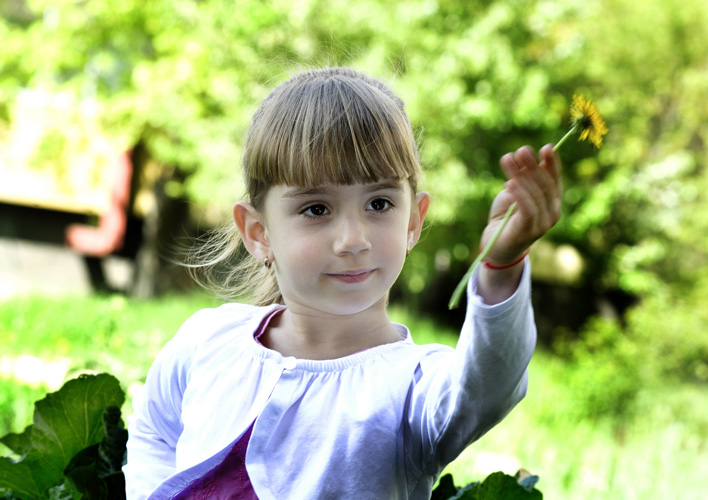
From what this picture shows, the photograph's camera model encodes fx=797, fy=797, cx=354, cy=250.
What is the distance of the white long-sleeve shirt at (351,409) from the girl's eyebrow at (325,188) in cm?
28

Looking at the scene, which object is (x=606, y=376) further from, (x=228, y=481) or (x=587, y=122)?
(x=587, y=122)

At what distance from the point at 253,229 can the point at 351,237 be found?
340mm

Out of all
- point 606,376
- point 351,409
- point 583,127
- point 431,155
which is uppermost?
point 431,155

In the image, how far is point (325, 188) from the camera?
135 cm

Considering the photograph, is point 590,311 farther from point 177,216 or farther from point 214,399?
point 214,399

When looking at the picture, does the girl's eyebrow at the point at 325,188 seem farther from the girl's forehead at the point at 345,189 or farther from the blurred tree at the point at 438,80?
the blurred tree at the point at 438,80

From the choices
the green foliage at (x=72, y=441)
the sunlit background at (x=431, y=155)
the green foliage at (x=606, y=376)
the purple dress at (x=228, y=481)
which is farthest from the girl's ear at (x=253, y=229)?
the green foliage at (x=606, y=376)

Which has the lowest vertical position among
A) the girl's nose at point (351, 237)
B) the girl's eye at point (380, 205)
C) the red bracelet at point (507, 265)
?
the red bracelet at point (507, 265)

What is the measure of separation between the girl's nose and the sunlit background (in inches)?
141

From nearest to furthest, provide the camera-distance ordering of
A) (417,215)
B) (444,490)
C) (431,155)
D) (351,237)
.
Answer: (351,237)
(417,215)
(444,490)
(431,155)

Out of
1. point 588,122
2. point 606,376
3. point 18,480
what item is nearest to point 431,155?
point 606,376

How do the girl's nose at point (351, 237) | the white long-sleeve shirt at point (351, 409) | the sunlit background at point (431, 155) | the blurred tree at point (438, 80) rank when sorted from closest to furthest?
the white long-sleeve shirt at point (351, 409) → the girl's nose at point (351, 237) → the sunlit background at point (431, 155) → the blurred tree at point (438, 80)

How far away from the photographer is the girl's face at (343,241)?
133cm

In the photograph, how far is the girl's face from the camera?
133 cm
